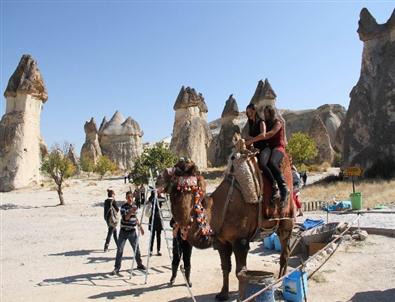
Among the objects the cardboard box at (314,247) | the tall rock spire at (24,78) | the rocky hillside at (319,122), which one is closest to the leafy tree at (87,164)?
the rocky hillside at (319,122)

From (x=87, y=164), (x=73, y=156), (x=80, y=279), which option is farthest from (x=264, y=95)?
(x=80, y=279)

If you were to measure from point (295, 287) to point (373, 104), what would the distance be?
2579 cm

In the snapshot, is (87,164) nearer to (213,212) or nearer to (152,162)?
(152,162)

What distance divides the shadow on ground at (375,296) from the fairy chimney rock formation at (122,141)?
57.4 meters

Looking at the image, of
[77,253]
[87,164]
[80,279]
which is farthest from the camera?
[87,164]

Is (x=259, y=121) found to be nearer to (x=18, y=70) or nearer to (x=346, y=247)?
(x=346, y=247)

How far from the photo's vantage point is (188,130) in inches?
1638

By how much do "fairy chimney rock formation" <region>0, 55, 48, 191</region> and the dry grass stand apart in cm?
2336

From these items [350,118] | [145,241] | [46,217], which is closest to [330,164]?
[350,118]

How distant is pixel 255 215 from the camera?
578cm

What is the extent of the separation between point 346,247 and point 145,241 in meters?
5.88

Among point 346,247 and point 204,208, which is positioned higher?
point 204,208

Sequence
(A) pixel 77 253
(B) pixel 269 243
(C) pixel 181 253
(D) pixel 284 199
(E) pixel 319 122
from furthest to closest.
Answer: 1. (E) pixel 319 122
2. (A) pixel 77 253
3. (B) pixel 269 243
4. (C) pixel 181 253
5. (D) pixel 284 199

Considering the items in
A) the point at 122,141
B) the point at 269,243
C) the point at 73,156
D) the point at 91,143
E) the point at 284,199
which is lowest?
the point at 269,243
